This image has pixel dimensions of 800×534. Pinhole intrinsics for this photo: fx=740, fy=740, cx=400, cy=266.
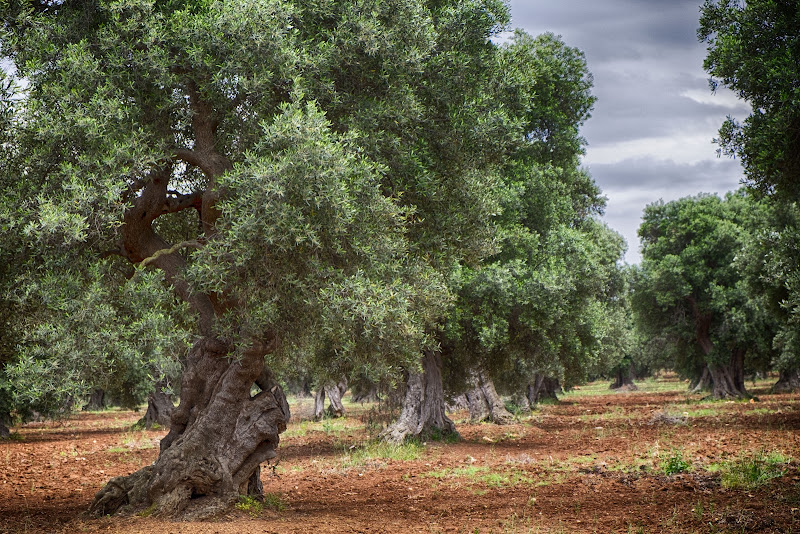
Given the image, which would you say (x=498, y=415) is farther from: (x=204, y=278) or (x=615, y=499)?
(x=204, y=278)

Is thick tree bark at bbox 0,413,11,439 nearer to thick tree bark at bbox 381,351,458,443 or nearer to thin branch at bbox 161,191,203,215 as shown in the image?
thick tree bark at bbox 381,351,458,443

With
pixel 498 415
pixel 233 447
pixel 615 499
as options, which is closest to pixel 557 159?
pixel 498 415

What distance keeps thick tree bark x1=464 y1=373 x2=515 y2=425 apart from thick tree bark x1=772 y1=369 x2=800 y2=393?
29271 mm

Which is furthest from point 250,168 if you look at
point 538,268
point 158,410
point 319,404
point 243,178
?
point 319,404

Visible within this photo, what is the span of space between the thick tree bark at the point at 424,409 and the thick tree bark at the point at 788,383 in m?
39.0

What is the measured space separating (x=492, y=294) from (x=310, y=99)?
13567mm

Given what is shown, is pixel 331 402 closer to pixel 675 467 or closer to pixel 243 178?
pixel 675 467

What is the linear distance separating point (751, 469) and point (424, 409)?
44.8 ft

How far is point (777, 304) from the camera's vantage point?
30234 mm

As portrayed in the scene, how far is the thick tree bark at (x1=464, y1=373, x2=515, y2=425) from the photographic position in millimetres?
36700

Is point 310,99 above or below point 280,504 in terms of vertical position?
above

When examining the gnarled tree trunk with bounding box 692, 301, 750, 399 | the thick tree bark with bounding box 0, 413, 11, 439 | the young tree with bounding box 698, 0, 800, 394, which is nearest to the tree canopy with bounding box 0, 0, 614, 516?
the young tree with bounding box 698, 0, 800, 394

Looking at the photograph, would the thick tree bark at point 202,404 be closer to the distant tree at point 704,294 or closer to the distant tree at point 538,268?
the distant tree at point 538,268

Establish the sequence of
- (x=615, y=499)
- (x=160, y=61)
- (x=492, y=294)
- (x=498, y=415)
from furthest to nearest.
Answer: (x=498, y=415) < (x=492, y=294) < (x=615, y=499) < (x=160, y=61)
